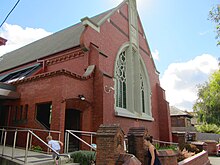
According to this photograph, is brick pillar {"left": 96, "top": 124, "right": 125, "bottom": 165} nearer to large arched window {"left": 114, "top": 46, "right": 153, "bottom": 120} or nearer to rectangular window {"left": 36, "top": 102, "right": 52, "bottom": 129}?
rectangular window {"left": 36, "top": 102, "right": 52, "bottom": 129}

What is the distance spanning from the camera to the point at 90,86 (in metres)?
12.2

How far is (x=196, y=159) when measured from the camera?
10.9 m

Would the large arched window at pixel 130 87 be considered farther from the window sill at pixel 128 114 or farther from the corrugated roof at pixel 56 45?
the corrugated roof at pixel 56 45

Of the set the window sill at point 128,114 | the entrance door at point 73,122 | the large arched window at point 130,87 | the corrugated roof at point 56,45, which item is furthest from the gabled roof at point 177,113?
the entrance door at point 73,122

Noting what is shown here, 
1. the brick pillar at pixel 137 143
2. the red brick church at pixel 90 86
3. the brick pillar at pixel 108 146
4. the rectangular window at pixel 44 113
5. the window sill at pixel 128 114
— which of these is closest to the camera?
the brick pillar at pixel 108 146

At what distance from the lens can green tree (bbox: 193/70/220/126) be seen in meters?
32.8

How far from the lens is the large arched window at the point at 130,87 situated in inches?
628

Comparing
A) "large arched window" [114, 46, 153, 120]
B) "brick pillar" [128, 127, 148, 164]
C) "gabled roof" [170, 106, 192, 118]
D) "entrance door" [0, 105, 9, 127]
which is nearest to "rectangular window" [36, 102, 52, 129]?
"entrance door" [0, 105, 9, 127]

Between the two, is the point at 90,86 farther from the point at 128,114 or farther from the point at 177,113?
the point at 177,113

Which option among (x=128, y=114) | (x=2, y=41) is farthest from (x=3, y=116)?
(x=128, y=114)

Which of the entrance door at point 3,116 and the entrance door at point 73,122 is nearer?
the entrance door at point 73,122

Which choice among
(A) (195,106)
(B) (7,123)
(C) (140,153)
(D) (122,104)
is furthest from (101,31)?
(A) (195,106)

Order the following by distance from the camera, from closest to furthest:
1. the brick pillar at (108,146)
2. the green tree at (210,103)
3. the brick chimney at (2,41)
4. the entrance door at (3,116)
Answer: the brick pillar at (108,146)
the entrance door at (3,116)
the brick chimney at (2,41)
the green tree at (210,103)

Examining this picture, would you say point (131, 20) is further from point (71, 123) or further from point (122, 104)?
point (71, 123)
